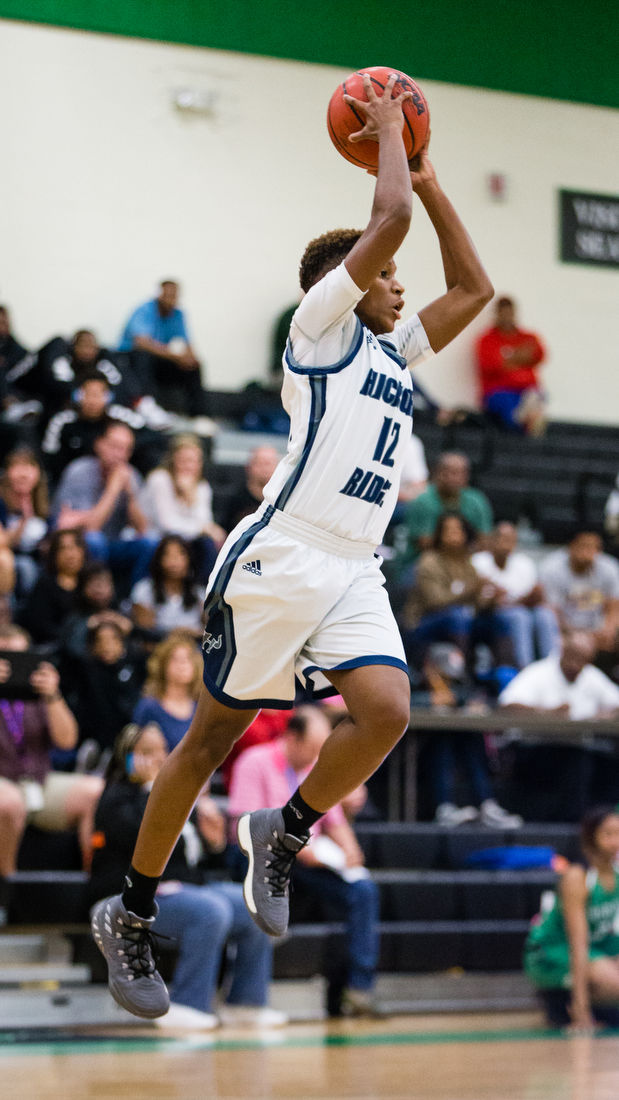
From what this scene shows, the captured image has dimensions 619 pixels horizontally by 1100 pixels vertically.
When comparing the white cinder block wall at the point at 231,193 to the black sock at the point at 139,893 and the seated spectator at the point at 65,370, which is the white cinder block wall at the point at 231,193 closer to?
the seated spectator at the point at 65,370

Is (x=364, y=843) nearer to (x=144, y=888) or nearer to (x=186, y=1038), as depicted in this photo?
(x=186, y=1038)

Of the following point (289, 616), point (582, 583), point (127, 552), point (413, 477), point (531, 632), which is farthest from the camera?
point (413, 477)

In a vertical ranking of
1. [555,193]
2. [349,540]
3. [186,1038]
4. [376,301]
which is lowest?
[186,1038]

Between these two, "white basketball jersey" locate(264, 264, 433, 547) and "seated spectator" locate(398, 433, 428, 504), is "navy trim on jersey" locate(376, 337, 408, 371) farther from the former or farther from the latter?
"seated spectator" locate(398, 433, 428, 504)

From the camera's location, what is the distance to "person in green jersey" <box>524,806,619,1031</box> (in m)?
6.72

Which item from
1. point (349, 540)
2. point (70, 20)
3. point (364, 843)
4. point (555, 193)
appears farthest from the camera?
point (555, 193)

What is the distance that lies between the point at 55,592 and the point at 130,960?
12.2 feet

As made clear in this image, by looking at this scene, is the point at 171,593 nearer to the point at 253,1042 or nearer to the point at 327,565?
the point at 253,1042

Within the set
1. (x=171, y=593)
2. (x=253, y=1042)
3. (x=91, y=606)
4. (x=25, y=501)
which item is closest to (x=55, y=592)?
(x=91, y=606)

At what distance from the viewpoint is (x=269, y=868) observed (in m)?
3.69

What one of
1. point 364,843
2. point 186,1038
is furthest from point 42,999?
point 364,843

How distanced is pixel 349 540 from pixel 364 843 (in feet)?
13.6

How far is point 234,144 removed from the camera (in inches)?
484

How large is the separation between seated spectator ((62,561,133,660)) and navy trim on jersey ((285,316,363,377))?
3.68 m
